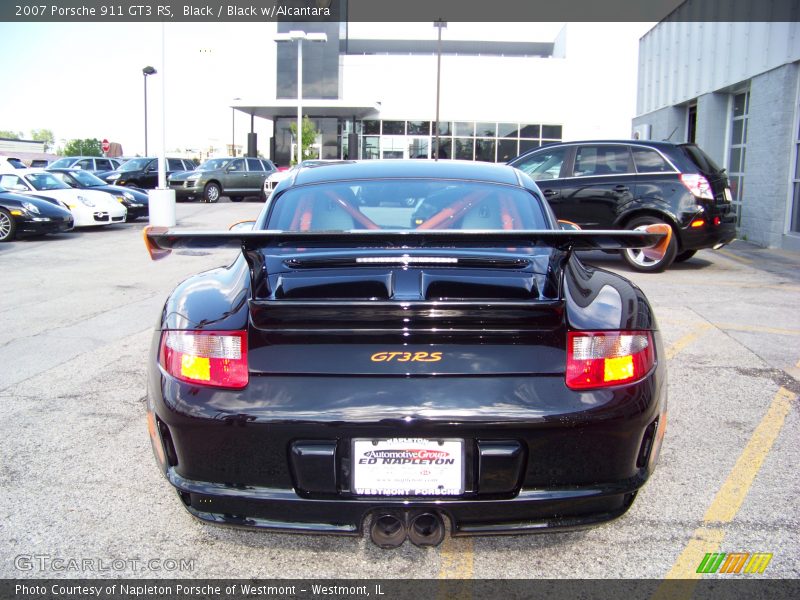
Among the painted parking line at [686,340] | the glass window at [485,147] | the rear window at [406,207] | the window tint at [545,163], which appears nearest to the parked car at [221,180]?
the window tint at [545,163]

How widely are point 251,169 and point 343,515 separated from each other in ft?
83.7

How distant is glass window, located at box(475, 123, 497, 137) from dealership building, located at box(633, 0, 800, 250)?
2077cm

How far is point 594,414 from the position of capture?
2.38 metres

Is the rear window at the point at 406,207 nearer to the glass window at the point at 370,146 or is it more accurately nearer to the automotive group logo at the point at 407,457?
the automotive group logo at the point at 407,457

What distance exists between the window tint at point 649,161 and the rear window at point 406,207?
22.7 feet

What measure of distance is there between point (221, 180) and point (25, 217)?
42.3 ft

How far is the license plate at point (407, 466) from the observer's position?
233cm

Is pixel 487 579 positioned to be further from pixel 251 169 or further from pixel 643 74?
pixel 251 169

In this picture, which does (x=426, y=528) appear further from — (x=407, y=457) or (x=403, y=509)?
(x=407, y=457)

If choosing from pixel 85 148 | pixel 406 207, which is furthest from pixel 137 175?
pixel 85 148

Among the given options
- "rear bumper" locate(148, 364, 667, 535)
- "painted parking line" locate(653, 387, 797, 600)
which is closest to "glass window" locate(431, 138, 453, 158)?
"painted parking line" locate(653, 387, 797, 600)

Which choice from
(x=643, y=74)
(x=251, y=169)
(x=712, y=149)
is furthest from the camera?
(x=251, y=169)

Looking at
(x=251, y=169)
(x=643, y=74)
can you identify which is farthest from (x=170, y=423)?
(x=251, y=169)

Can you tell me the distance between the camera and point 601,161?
33.9 feet
